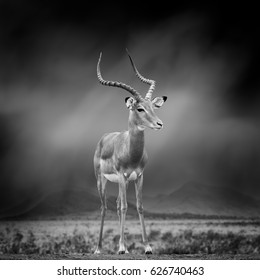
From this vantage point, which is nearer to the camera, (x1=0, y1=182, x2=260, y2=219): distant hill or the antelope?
the antelope

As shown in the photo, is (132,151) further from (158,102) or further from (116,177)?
(158,102)

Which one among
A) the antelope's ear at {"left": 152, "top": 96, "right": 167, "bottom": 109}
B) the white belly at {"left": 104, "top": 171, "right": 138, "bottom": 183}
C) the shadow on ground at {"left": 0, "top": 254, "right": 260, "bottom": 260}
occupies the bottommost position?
the shadow on ground at {"left": 0, "top": 254, "right": 260, "bottom": 260}

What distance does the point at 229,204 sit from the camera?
38.3 ft

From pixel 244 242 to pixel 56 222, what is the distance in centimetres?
422

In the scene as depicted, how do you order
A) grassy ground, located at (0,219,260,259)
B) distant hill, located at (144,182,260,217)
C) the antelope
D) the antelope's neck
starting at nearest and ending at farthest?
the antelope, the antelope's neck, grassy ground, located at (0,219,260,259), distant hill, located at (144,182,260,217)

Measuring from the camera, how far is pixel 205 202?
38.5ft

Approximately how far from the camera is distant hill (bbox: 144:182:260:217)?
11086mm

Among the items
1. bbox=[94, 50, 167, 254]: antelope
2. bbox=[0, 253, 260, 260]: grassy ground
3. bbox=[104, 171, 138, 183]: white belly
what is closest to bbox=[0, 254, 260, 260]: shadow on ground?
bbox=[0, 253, 260, 260]: grassy ground

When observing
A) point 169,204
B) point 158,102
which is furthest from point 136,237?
point 158,102

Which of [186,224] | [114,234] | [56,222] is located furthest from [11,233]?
[186,224]

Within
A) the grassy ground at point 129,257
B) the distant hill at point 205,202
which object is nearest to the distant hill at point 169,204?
the distant hill at point 205,202

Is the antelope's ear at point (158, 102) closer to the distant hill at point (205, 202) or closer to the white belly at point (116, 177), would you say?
the white belly at point (116, 177)

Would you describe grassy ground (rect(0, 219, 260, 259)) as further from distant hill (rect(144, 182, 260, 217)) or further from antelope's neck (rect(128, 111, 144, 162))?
antelope's neck (rect(128, 111, 144, 162))
